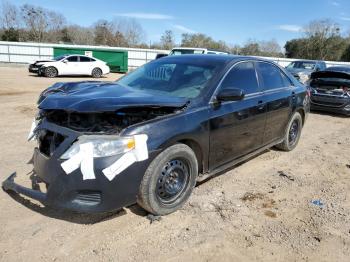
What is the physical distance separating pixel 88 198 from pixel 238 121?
222cm

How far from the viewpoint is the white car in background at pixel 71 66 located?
20859 millimetres

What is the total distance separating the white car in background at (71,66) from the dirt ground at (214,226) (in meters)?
16.7

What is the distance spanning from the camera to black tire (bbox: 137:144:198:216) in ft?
11.6

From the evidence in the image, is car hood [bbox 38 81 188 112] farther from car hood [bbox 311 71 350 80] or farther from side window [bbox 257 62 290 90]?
car hood [bbox 311 71 350 80]

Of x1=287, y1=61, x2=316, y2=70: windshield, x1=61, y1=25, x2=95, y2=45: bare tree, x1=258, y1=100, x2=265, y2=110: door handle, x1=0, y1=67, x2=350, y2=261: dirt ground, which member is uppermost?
x1=61, y1=25, x2=95, y2=45: bare tree

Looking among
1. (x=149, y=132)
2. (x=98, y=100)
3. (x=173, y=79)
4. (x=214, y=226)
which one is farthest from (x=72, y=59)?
(x=214, y=226)

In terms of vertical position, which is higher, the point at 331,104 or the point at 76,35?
the point at 76,35

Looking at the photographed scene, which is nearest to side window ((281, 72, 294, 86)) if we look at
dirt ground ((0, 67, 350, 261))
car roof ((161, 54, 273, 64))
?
car roof ((161, 54, 273, 64))

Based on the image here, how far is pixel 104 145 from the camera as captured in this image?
Result: 10.6 feet

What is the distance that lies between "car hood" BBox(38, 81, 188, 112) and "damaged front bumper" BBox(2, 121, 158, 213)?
29 cm

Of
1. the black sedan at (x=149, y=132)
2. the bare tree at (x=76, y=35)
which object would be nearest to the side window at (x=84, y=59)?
the black sedan at (x=149, y=132)

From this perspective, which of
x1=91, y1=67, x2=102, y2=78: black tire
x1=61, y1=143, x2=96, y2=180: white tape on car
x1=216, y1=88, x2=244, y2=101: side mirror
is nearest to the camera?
x1=61, y1=143, x2=96, y2=180: white tape on car

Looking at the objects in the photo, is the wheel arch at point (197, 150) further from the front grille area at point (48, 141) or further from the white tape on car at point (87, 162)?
the front grille area at point (48, 141)

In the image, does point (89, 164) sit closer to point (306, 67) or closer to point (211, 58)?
point (211, 58)
